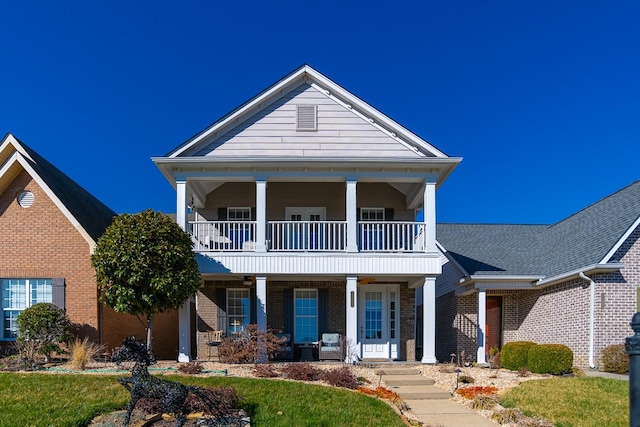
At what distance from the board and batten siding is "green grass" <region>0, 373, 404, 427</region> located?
690 cm

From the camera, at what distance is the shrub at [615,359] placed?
473 inches

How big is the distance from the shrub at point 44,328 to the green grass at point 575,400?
34.5 feet

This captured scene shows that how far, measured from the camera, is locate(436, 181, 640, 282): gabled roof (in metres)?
13.5

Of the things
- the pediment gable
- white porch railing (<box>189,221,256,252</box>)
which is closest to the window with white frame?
the pediment gable

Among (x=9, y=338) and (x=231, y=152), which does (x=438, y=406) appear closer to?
(x=231, y=152)

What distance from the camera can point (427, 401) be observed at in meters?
9.87

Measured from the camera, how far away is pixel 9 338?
13.0 meters

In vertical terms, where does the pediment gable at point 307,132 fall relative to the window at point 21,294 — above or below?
above

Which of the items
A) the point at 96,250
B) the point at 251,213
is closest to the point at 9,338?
the point at 96,250

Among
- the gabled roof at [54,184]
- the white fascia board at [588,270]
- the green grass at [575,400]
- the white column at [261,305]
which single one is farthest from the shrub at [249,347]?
the white fascia board at [588,270]

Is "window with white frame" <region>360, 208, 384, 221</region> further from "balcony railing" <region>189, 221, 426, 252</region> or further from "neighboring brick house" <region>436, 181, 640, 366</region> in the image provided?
"neighboring brick house" <region>436, 181, 640, 366</region>

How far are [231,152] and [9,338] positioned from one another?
8.01 metres

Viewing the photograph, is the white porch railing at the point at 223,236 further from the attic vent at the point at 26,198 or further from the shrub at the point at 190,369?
the attic vent at the point at 26,198

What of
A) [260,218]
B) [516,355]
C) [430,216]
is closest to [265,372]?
[260,218]
